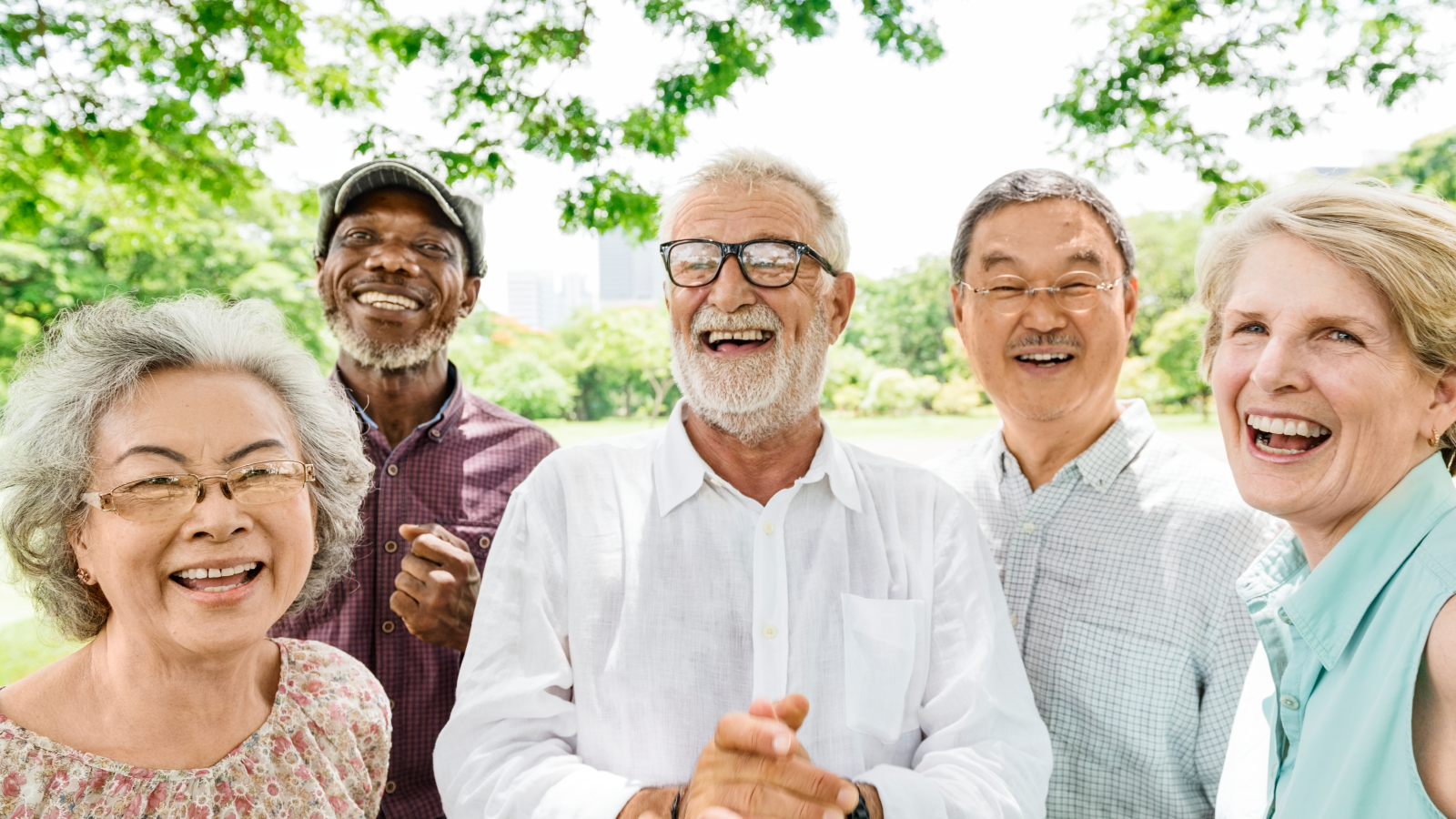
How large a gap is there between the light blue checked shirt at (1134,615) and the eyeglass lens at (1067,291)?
38 cm

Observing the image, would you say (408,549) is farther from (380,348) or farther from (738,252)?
(738,252)

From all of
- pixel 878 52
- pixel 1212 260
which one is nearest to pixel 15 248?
pixel 878 52

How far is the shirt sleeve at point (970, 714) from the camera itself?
175 cm

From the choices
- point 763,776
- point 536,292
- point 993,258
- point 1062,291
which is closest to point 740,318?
point 993,258

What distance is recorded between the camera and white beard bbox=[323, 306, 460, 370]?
2.90 m

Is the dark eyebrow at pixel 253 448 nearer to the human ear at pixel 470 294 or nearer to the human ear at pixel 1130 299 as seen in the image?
the human ear at pixel 470 294

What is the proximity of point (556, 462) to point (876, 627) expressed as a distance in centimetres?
87

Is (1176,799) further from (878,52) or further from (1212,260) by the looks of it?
(878,52)

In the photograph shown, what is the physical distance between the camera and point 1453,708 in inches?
53.3

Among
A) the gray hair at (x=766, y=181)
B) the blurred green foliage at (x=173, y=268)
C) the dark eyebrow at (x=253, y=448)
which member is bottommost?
the dark eyebrow at (x=253, y=448)

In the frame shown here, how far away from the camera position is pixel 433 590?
2346 mm

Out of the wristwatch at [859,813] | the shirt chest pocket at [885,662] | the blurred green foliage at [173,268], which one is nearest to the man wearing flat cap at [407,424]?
the shirt chest pocket at [885,662]

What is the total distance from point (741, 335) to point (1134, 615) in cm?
127

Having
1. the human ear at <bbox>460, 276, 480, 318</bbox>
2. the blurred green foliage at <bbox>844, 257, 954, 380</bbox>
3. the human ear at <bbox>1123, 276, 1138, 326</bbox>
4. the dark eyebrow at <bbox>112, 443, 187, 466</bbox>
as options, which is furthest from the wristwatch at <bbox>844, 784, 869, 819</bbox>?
the blurred green foliage at <bbox>844, 257, 954, 380</bbox>
